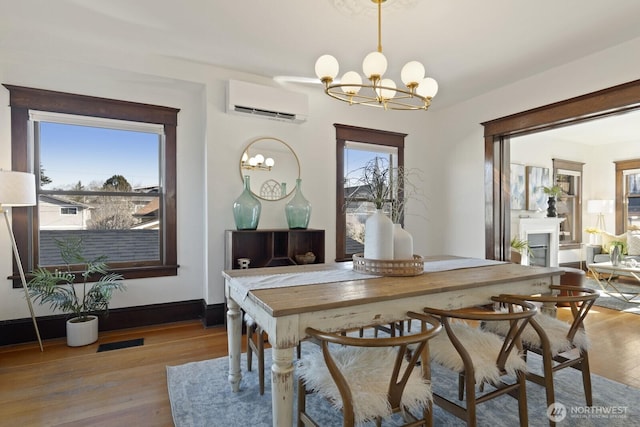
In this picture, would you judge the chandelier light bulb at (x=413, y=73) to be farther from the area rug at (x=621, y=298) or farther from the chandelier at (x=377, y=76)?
the area rug at (x=621, y=298)

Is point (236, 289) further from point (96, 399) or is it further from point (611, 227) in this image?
point (611, 227)

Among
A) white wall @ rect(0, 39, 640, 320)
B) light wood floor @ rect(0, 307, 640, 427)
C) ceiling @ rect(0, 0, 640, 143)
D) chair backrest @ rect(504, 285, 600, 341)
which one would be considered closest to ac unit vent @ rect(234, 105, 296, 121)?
white wall @ rect(0, 39, 640, 320)

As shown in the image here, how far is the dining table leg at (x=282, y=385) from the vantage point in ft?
4.74

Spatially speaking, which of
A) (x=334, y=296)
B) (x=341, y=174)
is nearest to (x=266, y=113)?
(x=341, y=174)

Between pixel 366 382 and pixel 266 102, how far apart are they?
302 centimetres

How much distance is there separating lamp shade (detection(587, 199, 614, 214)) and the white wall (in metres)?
4.12

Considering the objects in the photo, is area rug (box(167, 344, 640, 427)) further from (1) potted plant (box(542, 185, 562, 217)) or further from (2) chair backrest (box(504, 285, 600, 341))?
(1) potted plant (box(542, 185, 562, 217))

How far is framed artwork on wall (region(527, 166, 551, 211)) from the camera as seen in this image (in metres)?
6.00

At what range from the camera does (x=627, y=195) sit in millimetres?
6754

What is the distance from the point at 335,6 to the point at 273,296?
2.10m

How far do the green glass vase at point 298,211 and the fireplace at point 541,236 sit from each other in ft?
12.9

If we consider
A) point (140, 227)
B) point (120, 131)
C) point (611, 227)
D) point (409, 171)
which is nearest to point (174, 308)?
point (140, 227)

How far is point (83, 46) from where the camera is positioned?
120 inches

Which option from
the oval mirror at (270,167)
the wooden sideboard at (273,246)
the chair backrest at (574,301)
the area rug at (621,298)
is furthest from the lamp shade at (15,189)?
the area rug at (621,298)
